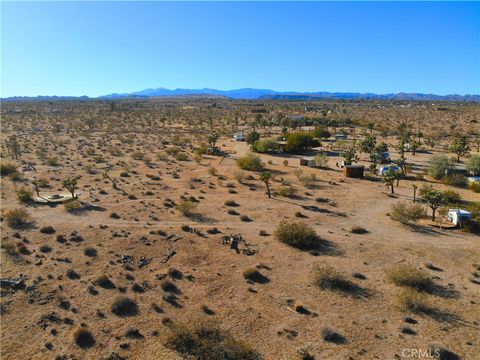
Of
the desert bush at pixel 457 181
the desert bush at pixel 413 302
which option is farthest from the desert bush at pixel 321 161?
the desert bush at pixel 413 302

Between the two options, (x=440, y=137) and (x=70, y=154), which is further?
(x=440, y=137)

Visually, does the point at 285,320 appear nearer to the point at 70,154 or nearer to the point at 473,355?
the point at 473,355

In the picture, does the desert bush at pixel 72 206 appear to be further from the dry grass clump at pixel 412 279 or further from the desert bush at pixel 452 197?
the desert bush at pixel 452 197

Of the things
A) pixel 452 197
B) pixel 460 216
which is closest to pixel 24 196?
pixel 460 216

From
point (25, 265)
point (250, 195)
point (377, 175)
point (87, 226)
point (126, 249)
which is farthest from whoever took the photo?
point (377, 175)

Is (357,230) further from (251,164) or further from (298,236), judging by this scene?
(251,164)

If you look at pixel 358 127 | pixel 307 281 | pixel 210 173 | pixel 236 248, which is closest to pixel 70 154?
pixel 210 173

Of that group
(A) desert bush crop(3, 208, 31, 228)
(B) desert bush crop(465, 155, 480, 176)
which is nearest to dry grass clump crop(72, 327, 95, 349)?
(A) desert bush crop(3, 208, 31, 228)
